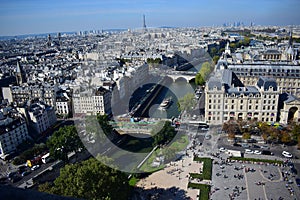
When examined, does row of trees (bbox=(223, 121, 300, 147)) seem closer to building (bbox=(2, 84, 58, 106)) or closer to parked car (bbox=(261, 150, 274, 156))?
parked car (bbox=(261, 150, 274, 156))

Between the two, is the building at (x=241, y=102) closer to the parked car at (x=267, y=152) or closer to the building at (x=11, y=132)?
the parked car at (x=267, y=152)

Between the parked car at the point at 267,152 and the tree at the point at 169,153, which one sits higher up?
the tree at the point at 169,153

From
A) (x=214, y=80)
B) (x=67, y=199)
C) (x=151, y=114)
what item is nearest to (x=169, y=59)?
(x=151, y=114)

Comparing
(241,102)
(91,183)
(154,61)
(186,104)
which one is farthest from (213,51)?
(91,183)

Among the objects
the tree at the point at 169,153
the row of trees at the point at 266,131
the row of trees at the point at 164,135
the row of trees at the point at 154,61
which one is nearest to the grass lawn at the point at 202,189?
the tree at the point at 169,153

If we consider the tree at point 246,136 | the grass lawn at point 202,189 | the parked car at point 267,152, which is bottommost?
the grass lawn at point 202,189

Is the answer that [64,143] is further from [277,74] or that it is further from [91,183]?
[277,74]
